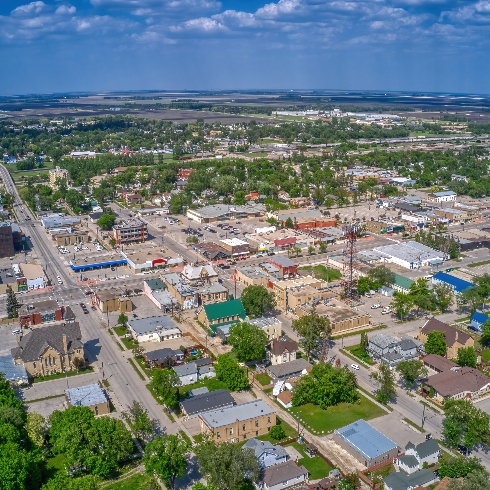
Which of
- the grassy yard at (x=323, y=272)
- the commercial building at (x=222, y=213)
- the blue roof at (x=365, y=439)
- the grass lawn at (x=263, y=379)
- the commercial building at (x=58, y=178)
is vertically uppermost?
the commercial building at (x=58, y=178)

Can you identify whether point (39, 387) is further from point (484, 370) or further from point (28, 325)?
point (484, 370)

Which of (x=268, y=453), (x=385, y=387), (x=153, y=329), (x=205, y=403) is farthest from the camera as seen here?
(x=153, y=329)

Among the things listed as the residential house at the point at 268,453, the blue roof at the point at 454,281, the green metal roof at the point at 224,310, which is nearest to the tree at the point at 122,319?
the green metal roof at the point at 224,310

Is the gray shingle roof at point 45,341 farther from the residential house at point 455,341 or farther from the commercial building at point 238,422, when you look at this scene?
the residential house at point 455,341

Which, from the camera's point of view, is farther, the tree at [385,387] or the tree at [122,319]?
the tree at [122,319]

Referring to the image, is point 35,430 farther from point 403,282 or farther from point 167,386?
point 403,282

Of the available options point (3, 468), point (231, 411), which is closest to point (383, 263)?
point (231, 411)

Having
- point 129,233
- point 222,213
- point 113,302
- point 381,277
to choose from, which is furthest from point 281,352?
point 222,213
